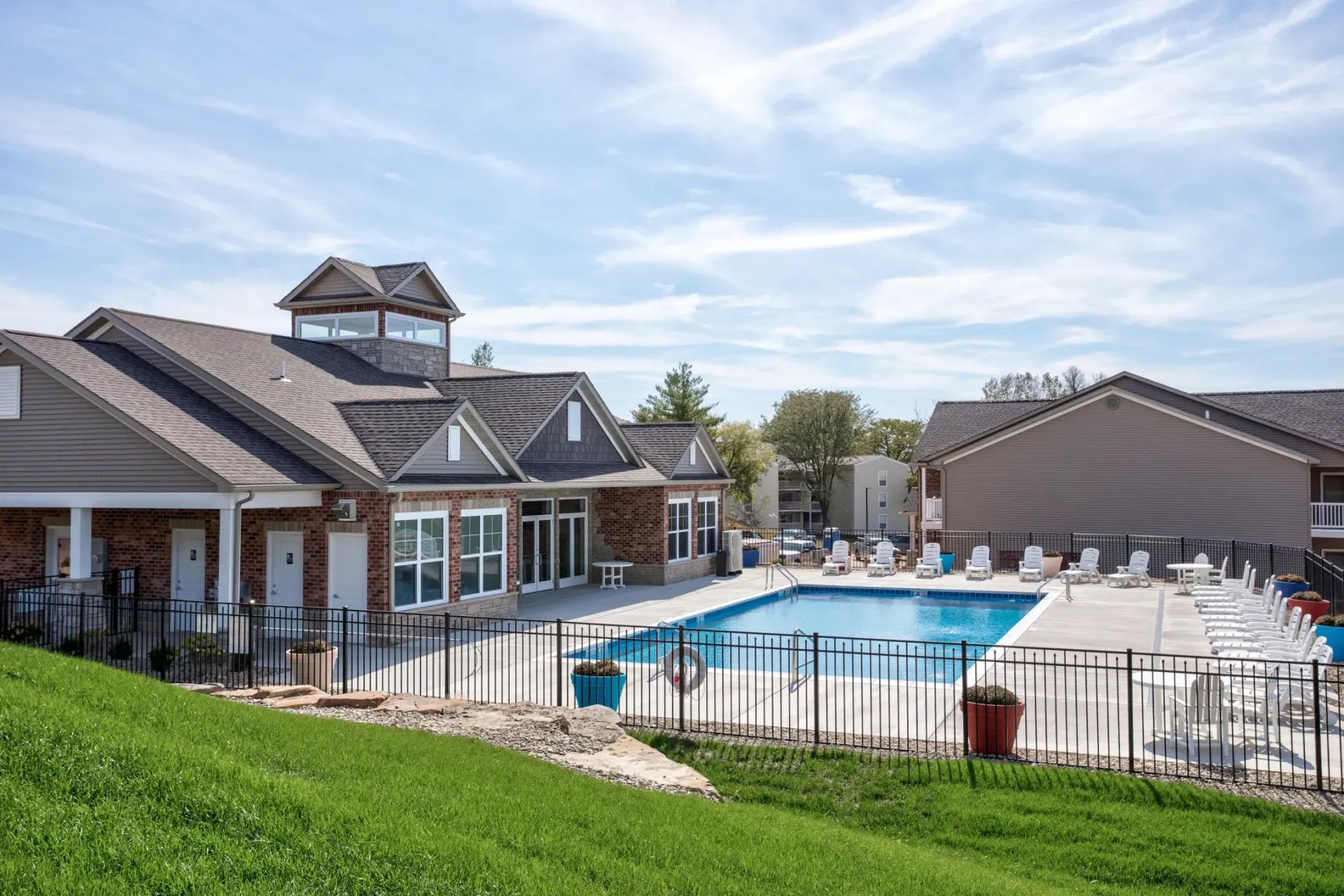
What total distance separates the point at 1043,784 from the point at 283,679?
11.0 meters

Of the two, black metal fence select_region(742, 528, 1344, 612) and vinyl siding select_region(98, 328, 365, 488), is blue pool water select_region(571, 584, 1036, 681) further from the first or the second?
black metal fence select_region(742, 528, 1344, 612)

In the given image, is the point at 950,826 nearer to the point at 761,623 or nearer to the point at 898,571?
the point at 761,623

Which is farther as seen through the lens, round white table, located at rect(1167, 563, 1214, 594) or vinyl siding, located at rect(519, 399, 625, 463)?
round white table, located at rect(1167, 563, 1214, 594)

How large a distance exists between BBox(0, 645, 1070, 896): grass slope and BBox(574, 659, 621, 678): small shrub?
386 cm

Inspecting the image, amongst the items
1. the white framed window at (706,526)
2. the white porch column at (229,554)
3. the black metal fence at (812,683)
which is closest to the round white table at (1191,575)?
the black metal fence at (812,683)

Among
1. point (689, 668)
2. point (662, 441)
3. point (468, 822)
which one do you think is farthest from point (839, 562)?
point (468, 822)

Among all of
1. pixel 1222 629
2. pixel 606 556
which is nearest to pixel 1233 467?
pixel 1222 629

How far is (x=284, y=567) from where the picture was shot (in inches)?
798

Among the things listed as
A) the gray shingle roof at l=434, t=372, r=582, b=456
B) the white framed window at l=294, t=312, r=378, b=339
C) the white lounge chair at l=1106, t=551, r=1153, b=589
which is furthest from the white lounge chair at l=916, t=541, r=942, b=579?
the white framed window at l=294, t=312, r=378, b=339

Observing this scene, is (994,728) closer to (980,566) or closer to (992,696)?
(992,696)

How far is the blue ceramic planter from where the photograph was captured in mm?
13109

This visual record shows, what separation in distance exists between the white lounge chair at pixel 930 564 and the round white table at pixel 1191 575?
632 centimetres

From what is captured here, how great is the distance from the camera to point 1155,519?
1385 inches

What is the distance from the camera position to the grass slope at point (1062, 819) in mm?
8102
